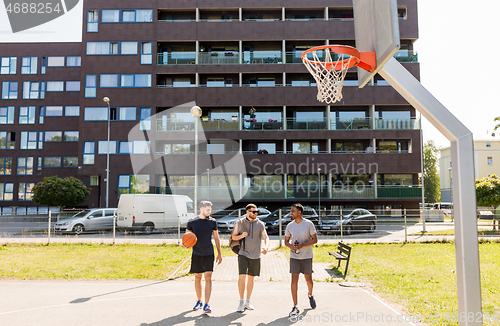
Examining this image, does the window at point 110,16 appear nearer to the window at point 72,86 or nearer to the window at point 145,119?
the window at point 145,119

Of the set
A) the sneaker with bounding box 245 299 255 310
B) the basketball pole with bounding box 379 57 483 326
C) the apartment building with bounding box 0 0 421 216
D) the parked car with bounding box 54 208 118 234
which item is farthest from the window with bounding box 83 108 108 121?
the basketball pole with bounding box 379 57 483 326

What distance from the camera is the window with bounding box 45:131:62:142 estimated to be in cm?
4156

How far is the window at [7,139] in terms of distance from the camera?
139 feet

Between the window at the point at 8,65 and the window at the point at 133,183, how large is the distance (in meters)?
21.7

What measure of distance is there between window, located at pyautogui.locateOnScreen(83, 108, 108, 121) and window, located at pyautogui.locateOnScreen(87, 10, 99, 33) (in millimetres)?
7211

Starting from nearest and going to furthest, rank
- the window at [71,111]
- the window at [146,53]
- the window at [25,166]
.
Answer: the window at [146,53]
the window at [71,111]
the window at [25,166]

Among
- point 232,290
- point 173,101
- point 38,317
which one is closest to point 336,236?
point 232,290

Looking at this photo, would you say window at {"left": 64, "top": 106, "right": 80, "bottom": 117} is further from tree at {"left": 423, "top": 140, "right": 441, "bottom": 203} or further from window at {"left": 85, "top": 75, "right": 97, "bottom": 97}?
tree at {"left": 423, "top": 140, "right": 441, "bottom": 203}

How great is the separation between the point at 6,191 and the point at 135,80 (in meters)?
21.2

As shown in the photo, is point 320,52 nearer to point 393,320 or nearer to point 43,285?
point 393,320

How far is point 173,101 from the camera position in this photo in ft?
109

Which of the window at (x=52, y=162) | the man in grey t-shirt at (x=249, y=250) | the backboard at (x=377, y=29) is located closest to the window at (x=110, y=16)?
the window at (x=52, y=162)

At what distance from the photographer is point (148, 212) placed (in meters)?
21.5

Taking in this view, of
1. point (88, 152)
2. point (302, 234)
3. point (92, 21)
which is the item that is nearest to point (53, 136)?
point (88, 152)
